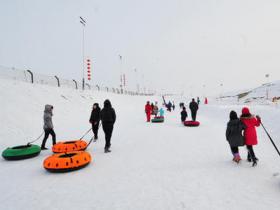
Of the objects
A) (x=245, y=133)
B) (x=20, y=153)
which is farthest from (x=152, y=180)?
(x=20, y=153)

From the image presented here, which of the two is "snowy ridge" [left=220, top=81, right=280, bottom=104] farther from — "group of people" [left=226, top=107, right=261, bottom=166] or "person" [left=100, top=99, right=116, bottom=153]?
"person" [left=100, top=99, right=116, bottom=153]

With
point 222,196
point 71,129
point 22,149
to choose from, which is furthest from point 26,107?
point 222,196

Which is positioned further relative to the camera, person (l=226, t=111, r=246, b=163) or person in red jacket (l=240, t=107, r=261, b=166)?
person (l=226, t=111, r=246, b=163)

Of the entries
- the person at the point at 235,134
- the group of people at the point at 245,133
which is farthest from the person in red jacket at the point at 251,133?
the person at the point at 235,134

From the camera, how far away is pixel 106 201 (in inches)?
168

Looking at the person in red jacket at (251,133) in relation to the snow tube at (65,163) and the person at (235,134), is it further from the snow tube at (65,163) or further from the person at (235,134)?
the snow tube at (65,163)

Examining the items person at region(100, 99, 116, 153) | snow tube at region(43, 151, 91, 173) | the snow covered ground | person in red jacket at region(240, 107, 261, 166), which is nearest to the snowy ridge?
the snow covered ground

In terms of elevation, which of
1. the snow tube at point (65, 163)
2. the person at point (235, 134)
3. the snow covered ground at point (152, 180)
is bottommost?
the snow covered ground at point (152, 180)

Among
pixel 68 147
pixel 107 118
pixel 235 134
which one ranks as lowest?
pixel 68 147

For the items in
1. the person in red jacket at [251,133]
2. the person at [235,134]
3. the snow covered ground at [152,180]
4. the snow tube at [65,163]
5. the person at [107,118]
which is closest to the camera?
the snow covered ground at [152,180]

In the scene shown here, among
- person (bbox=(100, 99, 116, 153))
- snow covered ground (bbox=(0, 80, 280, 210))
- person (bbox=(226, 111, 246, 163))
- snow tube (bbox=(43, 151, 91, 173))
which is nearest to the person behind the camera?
snow covered ground (bbox=(0, 80, 280, 210))

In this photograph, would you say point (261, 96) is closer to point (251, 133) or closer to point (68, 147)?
point (251, 133)

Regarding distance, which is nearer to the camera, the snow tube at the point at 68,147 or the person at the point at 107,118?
the snow tube at the point at 68,147

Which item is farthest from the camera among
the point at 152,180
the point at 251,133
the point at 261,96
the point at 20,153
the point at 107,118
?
the point at 261,96
